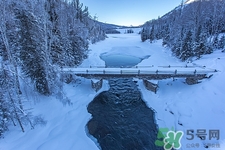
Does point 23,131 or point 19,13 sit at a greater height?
point 19,13

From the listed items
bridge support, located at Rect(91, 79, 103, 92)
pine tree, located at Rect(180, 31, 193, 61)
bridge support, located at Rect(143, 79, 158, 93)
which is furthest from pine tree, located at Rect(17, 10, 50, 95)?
pine tree, located at Rect(180, 31, 193, 61)

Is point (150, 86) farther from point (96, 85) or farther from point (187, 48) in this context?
point (187, 48)

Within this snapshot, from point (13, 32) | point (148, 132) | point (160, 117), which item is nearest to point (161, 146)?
point (148, 132)

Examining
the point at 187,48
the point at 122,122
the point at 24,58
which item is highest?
the point at 187,48

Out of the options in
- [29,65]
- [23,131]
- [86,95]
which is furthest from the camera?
[86,95]

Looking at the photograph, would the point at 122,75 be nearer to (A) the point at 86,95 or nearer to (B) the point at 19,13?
(A) the point at 86,95

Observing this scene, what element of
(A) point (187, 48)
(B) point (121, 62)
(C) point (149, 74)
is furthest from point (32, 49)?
(A) point (187, 48)

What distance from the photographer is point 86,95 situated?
1435 cm

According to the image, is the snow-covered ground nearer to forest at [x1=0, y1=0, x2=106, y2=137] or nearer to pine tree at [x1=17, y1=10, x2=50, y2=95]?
forest at [x1=0, y1=0, x2=106, y2=137]

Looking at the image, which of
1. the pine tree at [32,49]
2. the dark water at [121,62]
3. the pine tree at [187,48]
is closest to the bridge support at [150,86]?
the dark water at [121,62]

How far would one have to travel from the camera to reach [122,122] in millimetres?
10625

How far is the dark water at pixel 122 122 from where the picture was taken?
8.62 m

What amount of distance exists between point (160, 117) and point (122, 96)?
500 centimetres

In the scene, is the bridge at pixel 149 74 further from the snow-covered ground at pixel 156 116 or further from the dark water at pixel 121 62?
the dark water at pixel 121 62
